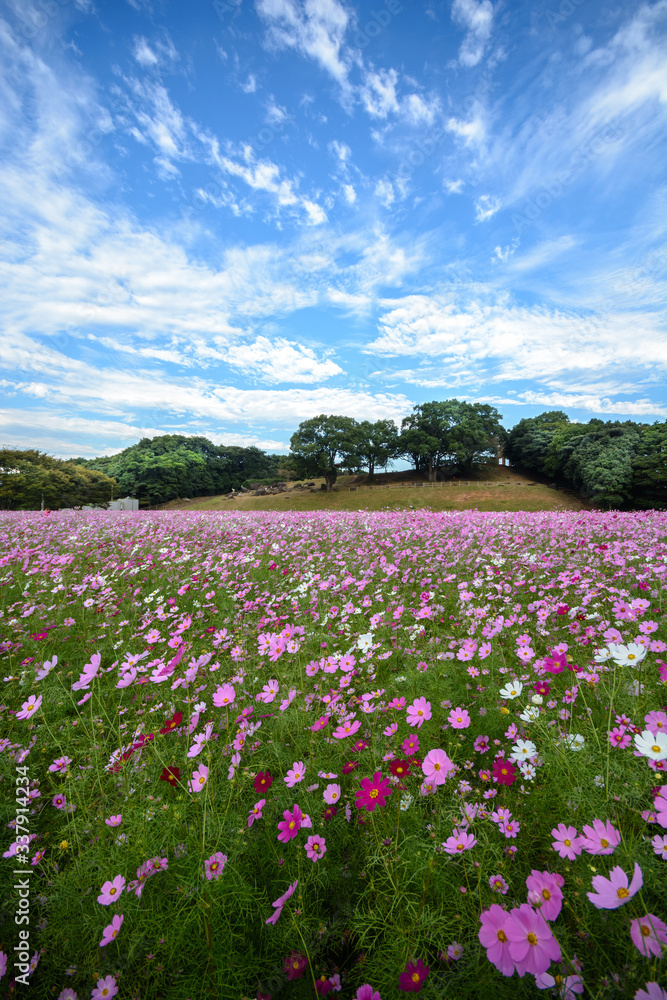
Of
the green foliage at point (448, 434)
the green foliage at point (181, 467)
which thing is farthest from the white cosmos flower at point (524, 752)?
the green foliage at point (181, 467)

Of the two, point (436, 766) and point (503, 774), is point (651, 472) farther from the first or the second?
point (436, 766)

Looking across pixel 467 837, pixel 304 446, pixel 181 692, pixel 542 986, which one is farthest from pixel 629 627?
pixel 304 446

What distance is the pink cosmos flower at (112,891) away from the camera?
127 centimetres

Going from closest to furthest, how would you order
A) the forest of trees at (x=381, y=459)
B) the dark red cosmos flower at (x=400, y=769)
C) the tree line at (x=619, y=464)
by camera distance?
1. the dark red cosmos flower at (x=400, y=769)
2. the tree line at (x=619, y=464)
3. the forest of trees at (x=381, y=459)

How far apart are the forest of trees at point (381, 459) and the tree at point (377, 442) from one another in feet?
0.49

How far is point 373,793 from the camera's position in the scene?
132 cm

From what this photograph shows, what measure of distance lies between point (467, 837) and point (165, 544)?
7.82m

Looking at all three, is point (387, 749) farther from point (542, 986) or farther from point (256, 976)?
point (542, 986)

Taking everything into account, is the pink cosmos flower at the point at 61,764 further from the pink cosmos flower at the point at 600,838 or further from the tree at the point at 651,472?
the tree at the point at 651,472

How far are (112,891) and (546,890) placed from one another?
142 cm

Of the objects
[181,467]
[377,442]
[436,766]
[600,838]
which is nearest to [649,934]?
[600,838]

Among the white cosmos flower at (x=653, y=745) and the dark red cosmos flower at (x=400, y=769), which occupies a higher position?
the white cosmos flower at (x=653, y=745)

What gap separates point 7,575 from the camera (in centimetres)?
586

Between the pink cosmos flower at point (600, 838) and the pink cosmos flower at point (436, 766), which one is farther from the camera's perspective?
the pink cosmos flower at point (436, 766)
